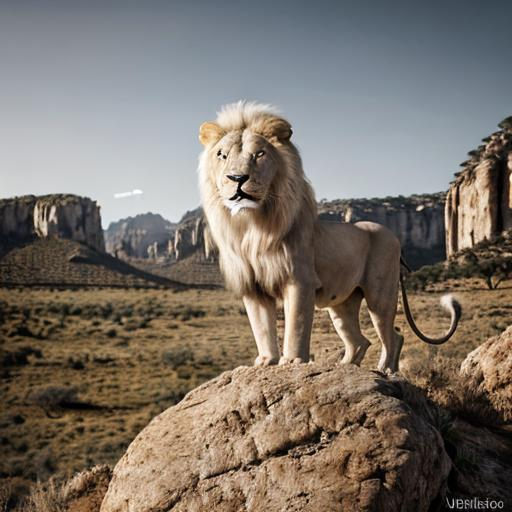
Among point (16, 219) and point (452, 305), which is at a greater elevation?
point (16, 219)

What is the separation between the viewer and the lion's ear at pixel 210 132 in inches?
167

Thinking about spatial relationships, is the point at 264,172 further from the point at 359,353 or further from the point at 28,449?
the point at 28,449

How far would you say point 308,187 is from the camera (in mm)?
4340

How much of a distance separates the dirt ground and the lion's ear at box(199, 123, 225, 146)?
2667mm

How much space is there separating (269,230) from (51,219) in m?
102

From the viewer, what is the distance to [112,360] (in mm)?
25156

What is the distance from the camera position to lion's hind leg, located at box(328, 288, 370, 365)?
5.16m

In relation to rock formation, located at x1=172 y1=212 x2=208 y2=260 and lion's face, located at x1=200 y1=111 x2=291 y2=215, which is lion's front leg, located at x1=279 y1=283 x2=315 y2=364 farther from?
rock formation, located at x1=172 y1=212 x2=208 y2=260

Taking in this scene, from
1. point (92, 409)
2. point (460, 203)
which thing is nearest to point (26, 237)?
point (460, 203)

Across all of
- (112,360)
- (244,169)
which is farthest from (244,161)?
(112,360)

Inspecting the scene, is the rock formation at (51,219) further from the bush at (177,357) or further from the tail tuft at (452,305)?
the tail tuft at (452,305)

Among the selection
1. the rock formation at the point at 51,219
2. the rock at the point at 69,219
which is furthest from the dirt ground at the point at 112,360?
the rock at the point at 69,219

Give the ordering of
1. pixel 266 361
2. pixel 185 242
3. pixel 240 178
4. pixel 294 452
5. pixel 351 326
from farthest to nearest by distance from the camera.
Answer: pixel 185 242 < pixel 351 326 < pixel 266 361 < pixel 240 178 < pixel 294 452

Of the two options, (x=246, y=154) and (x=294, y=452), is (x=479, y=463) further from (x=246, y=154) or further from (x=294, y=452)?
(x=246, y=154)
